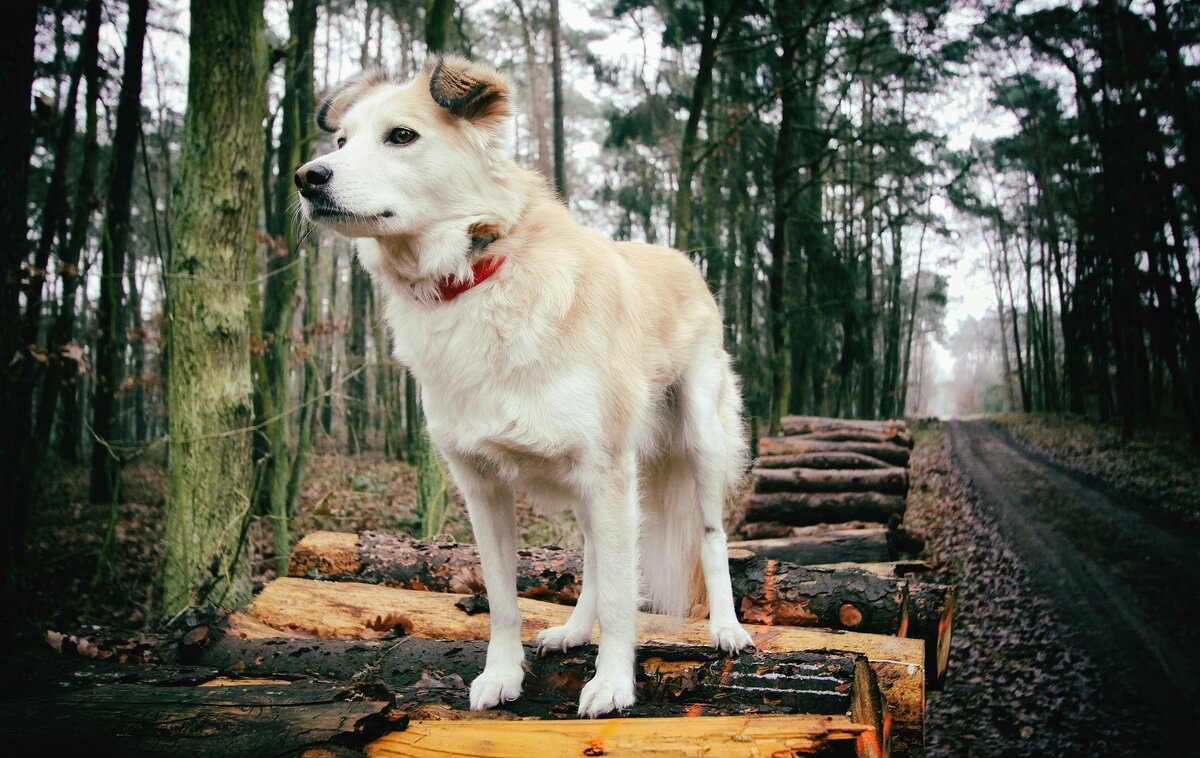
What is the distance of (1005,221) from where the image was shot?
284 inches

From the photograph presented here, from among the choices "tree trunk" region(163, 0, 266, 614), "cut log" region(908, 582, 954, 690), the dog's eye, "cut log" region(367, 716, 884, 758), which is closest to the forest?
"tree trunk" region(163, 0, 266, 614)

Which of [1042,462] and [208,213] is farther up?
[208,213]

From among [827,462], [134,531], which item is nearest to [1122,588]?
[827,462]

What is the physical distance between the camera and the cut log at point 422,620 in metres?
2.71

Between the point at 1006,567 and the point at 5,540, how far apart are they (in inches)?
288

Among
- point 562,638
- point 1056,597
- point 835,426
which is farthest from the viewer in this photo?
point 835,426

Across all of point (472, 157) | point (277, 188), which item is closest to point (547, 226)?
point (472, 157)

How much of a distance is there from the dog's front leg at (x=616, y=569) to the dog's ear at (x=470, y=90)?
1.28 meters

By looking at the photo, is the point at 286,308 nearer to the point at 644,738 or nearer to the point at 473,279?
the point at 473,279

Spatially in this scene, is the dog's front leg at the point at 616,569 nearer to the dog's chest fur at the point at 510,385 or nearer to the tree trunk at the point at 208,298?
the dog's chest fur at the point at 510,385

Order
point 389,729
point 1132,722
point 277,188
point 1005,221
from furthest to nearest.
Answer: point 277,188
point 1005,221
point 1132,722
point 389,729

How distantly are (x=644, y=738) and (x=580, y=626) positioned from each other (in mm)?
1213

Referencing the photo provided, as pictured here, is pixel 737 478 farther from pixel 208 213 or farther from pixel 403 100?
pixel 208 213

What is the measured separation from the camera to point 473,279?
2.47 m
